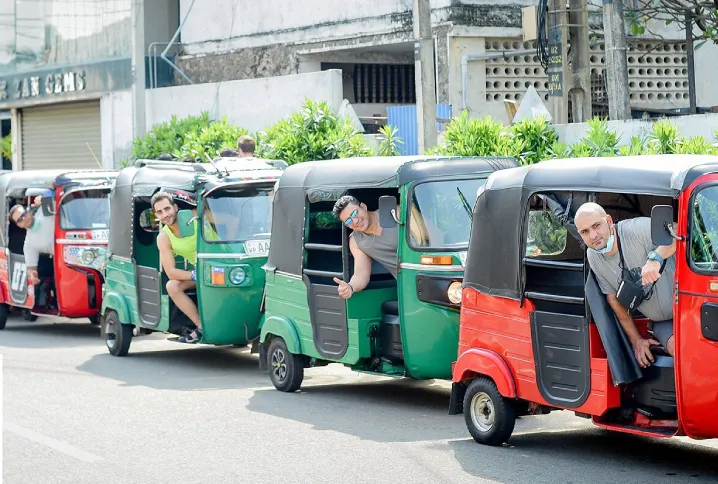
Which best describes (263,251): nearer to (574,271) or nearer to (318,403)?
(318,403)

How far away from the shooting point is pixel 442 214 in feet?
33.7

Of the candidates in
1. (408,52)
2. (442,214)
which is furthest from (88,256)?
(408,52)

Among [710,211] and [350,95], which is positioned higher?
[350,95]

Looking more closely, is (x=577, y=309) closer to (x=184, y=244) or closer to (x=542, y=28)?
(x=184, y=244)

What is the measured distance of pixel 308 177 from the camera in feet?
37.1

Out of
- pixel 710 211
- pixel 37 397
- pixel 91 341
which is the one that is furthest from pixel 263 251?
pixel 710 211

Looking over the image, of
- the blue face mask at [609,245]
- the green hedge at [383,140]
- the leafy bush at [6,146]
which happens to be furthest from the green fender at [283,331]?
the leafy bush at [6,146]

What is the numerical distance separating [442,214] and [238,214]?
126 inches

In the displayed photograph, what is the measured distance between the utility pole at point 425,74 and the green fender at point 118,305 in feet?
13.3

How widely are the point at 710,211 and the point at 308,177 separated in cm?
482

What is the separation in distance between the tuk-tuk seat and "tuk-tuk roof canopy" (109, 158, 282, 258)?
266 cm

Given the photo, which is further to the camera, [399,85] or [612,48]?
[399,85]

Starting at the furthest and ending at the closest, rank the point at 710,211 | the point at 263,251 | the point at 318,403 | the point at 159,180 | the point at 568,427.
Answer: the point at 159,180 → the point at 263,251 → the point at 318,403 → the point at 568,427 → the point at 710,211

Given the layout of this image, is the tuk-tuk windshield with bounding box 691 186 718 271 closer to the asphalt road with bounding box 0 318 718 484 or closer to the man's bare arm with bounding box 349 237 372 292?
the asphalt road with bounding box 0 318 718 484
